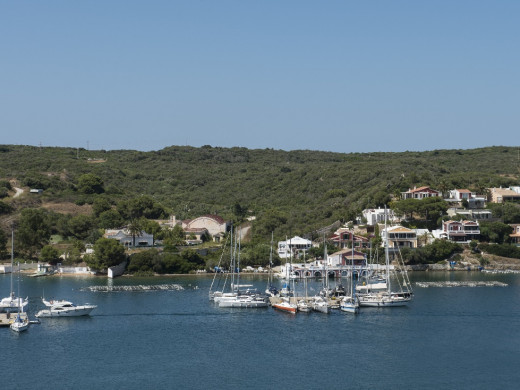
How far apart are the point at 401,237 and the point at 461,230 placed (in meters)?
6.79

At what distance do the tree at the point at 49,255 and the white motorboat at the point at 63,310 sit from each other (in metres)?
27.7

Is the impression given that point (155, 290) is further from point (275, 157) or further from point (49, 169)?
point (275, 157)

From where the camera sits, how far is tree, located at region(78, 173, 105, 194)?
→ 114 meters

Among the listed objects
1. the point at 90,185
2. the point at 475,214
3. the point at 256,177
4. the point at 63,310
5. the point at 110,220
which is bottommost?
the point at 63,310

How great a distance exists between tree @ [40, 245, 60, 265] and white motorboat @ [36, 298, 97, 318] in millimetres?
27717

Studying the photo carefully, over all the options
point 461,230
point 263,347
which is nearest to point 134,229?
point 461,230

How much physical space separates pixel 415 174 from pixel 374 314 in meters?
55.7

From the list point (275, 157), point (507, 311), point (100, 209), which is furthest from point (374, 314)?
point (275, 157)

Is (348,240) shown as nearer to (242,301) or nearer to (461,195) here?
(461,195)

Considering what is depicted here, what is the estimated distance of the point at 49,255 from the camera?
82.8 metres

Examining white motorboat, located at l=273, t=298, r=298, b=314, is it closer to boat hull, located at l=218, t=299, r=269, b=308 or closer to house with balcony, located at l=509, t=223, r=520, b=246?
boat hull, located at l=218, t=299, r=269, b=308

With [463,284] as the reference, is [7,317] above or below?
below

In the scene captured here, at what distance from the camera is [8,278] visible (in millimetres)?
76625

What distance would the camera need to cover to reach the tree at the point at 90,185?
11393cm
